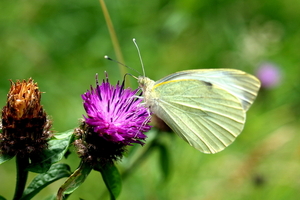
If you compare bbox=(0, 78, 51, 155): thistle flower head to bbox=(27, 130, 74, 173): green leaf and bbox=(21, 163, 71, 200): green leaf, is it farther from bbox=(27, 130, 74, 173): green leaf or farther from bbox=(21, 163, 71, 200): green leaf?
bbox=(21, 163, 71, 200): green leaf

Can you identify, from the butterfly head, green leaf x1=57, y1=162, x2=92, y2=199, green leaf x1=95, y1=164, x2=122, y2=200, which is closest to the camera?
green leaf x1=57, y1=162, x2=92, y2=199

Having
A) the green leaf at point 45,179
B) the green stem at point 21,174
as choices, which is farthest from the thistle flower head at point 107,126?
the green stem at point 21,174

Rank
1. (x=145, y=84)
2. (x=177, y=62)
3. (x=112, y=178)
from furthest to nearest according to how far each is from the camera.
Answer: (x=177, y=62)
(x=145, y=84)
(x=112, y=178)

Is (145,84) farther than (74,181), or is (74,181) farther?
(145,84)

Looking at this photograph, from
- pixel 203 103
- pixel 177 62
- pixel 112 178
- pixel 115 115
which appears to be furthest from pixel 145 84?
pixel 177 62

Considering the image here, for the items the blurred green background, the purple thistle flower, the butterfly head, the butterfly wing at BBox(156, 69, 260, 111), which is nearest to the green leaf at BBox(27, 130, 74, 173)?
the purple thistle flower

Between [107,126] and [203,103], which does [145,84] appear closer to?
[203,103]

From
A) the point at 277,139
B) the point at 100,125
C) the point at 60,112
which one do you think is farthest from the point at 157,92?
the point at 277,139
